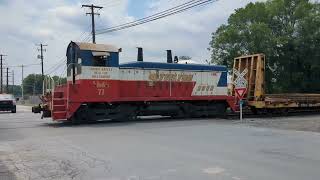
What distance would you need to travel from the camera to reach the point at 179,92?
2741 cm

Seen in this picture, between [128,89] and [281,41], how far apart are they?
29949 mm

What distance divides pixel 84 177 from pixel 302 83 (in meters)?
44.2

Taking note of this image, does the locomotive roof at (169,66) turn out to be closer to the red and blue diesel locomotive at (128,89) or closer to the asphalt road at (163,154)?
the red and blue diesel locomotive at (128,89)

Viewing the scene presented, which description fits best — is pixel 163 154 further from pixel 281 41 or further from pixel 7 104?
pixel 281 41

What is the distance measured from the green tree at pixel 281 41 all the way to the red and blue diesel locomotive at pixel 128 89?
23.5m

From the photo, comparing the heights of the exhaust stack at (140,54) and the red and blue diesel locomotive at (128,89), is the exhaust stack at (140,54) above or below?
above

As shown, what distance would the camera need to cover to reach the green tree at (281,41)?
50938mm

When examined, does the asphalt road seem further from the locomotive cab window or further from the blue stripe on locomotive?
the blue stripe on locomotive

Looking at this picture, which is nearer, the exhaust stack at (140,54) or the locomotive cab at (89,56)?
the locomotive cab at (89,56)

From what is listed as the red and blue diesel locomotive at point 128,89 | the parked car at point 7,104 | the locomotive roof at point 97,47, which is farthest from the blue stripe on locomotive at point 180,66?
the parked car at point 7,104

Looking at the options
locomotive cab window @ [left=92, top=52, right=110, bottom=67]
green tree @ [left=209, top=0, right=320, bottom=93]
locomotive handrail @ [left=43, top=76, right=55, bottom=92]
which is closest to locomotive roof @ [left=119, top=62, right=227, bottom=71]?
locomotive cab window @ [left=92, top=52, right=110, bottom=67]

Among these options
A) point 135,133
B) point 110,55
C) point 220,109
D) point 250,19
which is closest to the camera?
point 135,133

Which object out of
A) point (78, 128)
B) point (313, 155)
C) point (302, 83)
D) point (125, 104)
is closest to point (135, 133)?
point (78, 128)

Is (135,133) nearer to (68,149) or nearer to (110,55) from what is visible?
(68,149)
